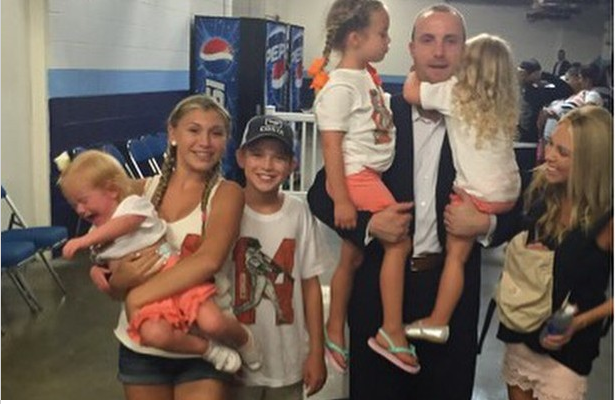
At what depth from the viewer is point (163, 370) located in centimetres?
143

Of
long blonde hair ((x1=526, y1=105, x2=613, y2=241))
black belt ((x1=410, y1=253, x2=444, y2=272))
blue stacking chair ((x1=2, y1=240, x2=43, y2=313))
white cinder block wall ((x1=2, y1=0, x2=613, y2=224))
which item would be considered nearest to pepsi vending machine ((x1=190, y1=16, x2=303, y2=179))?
white cinder block wall ((x1=2, y1=0, x2=613, y2=224))

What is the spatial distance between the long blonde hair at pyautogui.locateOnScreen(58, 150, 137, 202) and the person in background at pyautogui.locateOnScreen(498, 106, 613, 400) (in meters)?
0.84

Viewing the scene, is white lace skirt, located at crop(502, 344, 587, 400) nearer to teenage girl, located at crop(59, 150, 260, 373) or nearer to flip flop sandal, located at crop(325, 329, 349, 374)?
flip flop sandal, located at crop(325, 329, 349, 374)

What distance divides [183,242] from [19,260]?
155cm

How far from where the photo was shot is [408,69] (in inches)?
58.6

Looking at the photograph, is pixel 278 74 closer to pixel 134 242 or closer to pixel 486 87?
pixel 486 87

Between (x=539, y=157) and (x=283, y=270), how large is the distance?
62 cm

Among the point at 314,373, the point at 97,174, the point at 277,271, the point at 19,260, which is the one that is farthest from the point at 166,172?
the point at 19,260

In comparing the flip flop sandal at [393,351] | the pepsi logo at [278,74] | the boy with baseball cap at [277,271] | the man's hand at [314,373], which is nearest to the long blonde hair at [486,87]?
the boy with baseball cap at [277,271]

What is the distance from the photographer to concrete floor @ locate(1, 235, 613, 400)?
210 cm

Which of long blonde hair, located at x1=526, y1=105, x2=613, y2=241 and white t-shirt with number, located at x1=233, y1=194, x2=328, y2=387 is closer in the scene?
long blonde hair, located at x1=526, y1=105, x2=613, y2=241

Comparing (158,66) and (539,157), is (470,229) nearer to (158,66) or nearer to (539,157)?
(539,157)

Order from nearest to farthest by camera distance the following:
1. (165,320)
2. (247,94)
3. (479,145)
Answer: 1. (165,320)
2. (479,145)
3. (247,94)

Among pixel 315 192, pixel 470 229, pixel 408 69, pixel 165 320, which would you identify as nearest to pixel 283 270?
pixel 315 192
